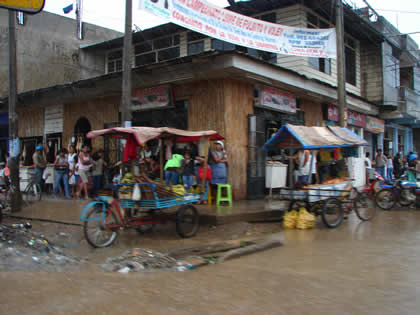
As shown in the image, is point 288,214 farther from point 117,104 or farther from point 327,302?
point 117,104

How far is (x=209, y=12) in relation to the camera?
9617mm

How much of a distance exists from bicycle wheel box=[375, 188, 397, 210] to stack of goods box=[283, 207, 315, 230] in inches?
156

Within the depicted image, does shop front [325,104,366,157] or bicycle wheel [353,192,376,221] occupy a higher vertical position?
shop front [325,104,366,157]

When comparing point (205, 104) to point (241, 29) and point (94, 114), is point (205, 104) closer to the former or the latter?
point (241, 29)

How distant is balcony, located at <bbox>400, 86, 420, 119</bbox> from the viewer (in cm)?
1916

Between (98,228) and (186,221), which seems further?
(186,221)

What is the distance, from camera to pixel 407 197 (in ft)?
35.9

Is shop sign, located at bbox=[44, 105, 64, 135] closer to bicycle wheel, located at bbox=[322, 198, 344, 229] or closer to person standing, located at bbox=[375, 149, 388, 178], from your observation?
bicycle wheel, located at bbox=[322, 198, 344, 229]

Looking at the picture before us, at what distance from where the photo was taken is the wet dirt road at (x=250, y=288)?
337 centimetres

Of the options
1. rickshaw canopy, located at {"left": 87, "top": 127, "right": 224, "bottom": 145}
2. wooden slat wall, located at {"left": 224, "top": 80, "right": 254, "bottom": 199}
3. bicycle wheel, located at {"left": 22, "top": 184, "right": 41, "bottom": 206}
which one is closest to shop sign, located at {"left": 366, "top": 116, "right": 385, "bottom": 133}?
wooden slat wall, located at {"left": 224, "top": 80, "right": 254, "bottom": 199}

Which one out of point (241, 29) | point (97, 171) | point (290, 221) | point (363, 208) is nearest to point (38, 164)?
point (97, 171)

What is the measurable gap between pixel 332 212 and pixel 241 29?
578 centimetres

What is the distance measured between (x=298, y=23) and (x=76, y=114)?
9.37m

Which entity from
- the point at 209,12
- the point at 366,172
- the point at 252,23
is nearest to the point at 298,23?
the point at 252,23
